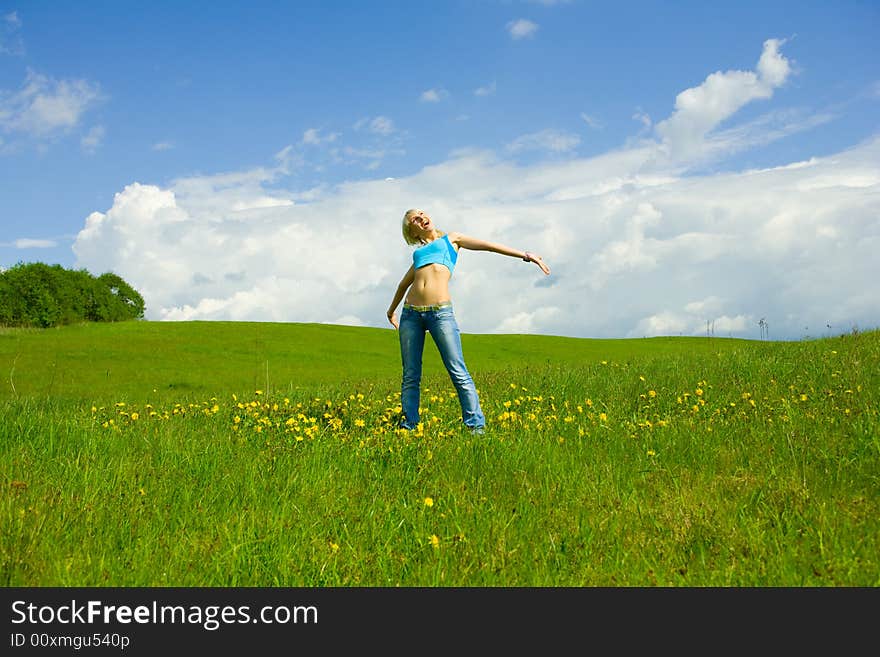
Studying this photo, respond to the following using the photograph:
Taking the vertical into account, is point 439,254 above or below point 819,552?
above

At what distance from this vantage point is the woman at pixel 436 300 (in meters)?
7.98

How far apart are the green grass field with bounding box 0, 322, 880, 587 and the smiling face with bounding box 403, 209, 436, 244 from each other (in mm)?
2369

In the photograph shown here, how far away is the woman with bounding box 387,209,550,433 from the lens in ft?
26.2

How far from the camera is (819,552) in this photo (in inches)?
161

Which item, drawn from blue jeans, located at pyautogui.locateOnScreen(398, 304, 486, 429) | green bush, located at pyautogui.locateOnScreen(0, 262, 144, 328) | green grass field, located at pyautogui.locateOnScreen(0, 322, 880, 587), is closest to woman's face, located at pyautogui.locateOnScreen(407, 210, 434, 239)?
blue jeans, located at pyautogui.locateOnScreen(398, 304, 486, 429)

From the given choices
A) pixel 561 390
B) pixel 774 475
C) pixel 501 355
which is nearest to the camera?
pixel 774 475

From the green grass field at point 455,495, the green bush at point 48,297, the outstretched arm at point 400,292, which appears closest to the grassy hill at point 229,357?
the outstretched arm at point 400,292

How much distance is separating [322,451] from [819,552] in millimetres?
4383

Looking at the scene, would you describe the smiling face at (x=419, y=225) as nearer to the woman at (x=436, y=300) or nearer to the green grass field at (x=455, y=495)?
the woman at (x=436, y=300)

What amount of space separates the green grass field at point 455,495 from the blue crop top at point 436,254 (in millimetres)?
2001

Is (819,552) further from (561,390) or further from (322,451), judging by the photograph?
(561,390)

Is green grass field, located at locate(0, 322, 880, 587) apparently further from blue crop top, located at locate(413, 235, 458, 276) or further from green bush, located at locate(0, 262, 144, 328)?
green bush, located at locate(0, 262, 144, 328)
